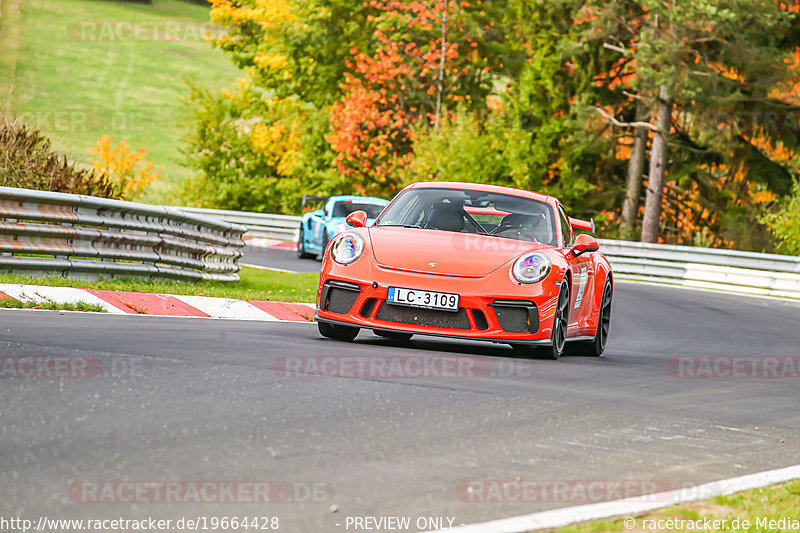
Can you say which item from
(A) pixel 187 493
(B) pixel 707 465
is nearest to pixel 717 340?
(B) pixel 707 465

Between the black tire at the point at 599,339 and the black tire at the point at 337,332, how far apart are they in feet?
8.86

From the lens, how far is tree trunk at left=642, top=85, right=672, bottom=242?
36.3m

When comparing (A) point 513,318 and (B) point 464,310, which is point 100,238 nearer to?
(B) point 464,310

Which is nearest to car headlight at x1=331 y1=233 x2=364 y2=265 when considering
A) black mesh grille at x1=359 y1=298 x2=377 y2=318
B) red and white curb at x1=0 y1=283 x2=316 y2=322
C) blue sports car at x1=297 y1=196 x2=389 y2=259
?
black mesh grille at x1=359 y1=298 x2=377 y2=318

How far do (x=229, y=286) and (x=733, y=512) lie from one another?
459 inches

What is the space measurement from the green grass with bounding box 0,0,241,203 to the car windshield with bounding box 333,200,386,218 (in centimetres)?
5018

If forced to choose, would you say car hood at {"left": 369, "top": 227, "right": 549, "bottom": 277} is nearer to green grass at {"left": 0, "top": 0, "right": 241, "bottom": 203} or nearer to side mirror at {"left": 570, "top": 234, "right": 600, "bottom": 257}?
side mirror at {"left": 570, "top": 234, "right": 600, "bottom": 257}

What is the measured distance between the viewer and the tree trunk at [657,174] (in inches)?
1431

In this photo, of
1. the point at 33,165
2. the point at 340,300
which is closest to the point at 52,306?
the point at 340,300

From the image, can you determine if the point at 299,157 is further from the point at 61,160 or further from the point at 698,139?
the point at 61,160

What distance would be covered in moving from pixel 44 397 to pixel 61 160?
12582 mm

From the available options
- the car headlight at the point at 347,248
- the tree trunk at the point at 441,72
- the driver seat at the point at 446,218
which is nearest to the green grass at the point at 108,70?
the tree trunk at the point at 441,72

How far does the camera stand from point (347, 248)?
986 centimetres

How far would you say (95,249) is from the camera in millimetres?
13086
